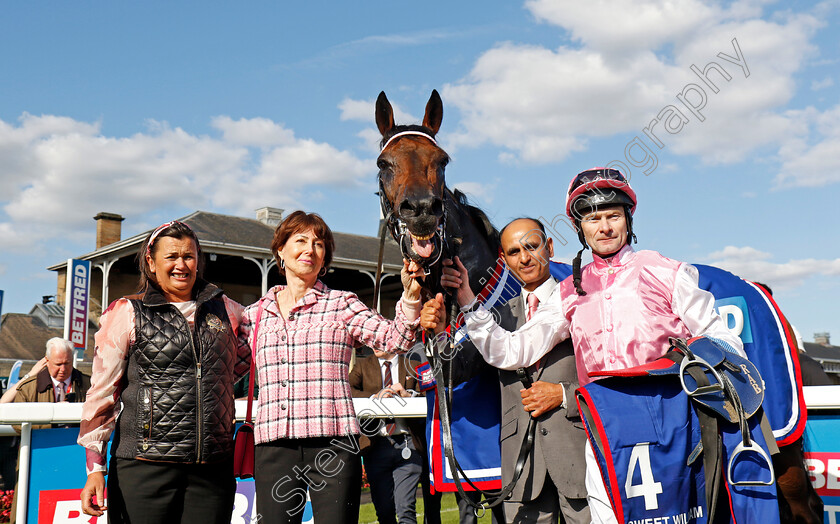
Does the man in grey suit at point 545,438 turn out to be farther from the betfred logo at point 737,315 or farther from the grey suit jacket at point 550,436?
the betfred logo at point 737,315

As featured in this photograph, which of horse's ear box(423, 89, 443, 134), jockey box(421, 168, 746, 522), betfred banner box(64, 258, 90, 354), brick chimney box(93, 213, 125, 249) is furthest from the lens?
brick chimney box(93, 213, 125, 249)

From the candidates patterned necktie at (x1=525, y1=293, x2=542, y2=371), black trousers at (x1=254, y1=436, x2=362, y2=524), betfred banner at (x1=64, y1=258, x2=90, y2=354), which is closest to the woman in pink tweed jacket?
black trousers at (x1=254, y1=436, x2=362, y2=524)

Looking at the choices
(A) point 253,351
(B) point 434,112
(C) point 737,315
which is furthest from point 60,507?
(C) point 737,315

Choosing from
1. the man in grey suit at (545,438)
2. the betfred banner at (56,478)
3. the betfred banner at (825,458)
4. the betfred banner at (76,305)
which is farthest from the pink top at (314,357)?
the betfred banner at (76,305)

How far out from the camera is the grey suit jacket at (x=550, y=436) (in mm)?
2471

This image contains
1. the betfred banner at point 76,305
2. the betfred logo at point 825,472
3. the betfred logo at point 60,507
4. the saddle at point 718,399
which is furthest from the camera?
the betfred banner at point 76,305

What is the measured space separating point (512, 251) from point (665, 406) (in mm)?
1013

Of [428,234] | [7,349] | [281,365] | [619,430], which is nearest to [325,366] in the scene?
[281,365]

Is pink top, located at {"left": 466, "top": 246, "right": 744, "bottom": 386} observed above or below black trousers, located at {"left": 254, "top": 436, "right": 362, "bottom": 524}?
above

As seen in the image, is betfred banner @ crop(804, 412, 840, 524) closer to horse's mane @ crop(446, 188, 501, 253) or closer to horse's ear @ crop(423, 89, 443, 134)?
horse's mane @ crop(446, 188, 501, 253)

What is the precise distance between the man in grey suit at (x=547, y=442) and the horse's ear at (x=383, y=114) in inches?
52.1

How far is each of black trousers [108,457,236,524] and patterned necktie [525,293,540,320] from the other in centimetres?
143

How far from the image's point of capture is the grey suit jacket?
97.3 inches

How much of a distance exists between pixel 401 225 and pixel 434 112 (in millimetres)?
848
